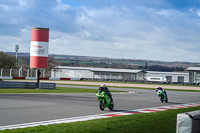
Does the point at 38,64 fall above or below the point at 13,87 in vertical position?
above

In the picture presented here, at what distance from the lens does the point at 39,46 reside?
37.2 m

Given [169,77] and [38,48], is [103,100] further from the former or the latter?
[169,77]

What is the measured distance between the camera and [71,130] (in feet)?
32.8

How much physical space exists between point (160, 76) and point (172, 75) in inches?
226

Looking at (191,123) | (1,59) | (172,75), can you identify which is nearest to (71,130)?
(191,123)

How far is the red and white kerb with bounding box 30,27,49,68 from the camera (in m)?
37.0

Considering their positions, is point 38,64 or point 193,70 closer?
point 38,64

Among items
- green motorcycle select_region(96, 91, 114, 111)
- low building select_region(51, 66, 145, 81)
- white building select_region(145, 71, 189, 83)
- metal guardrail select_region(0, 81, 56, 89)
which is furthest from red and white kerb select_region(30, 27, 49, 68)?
white building select_region(145, 71, 189, 83)

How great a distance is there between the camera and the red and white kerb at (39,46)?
121ft

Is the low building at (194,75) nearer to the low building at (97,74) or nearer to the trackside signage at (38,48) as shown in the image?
the low building at (97,74)

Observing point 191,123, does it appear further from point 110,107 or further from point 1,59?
point 1,59

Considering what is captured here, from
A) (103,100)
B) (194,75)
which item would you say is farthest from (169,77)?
(103,100)

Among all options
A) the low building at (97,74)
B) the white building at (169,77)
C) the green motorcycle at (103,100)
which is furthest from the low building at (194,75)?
the green motorcycle at (103,100)

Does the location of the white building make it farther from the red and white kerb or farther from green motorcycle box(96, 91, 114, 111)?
green motorcycle box(96, 91, 114, 111)
